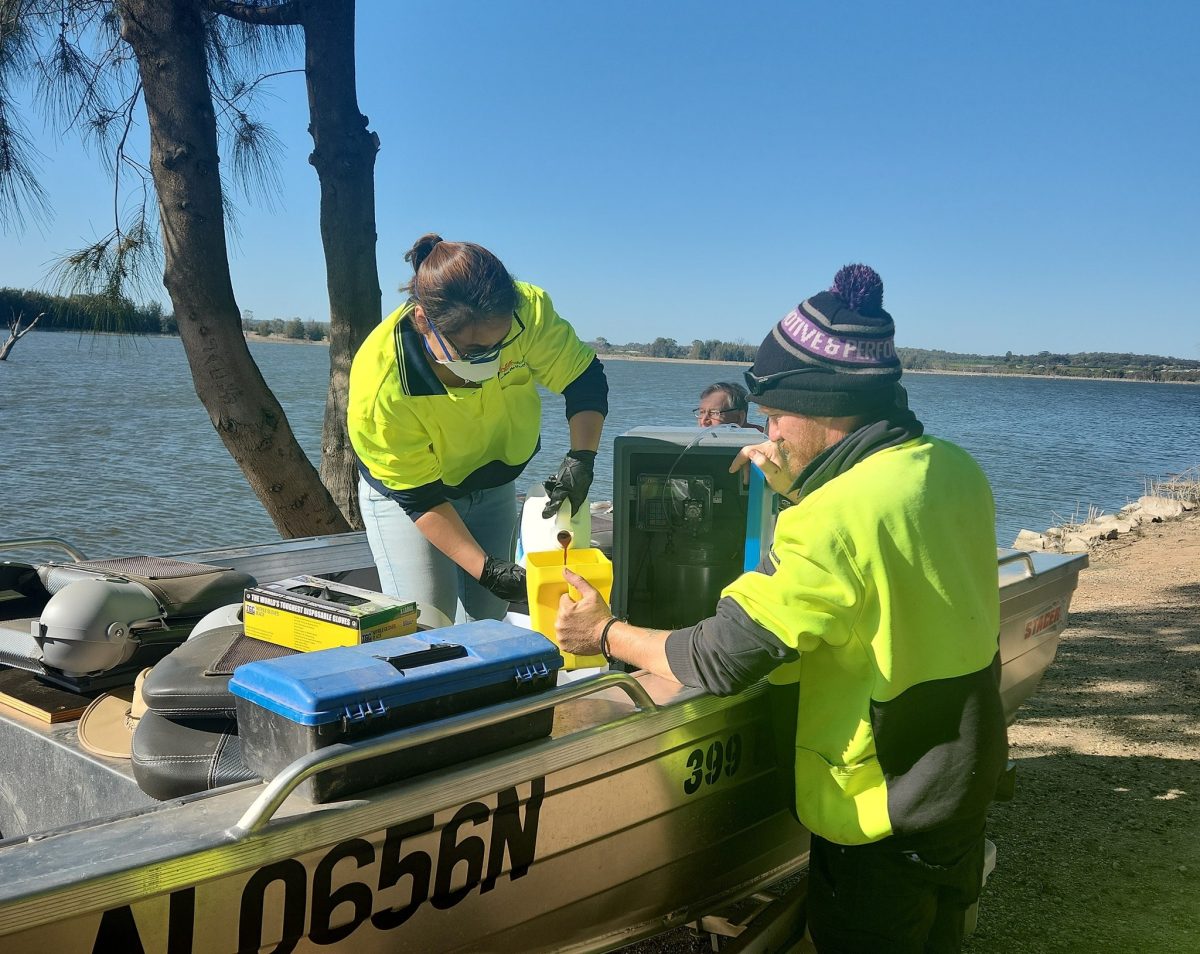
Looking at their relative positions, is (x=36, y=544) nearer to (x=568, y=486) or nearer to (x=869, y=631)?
(x=568, y=486)

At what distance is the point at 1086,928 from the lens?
2982mm

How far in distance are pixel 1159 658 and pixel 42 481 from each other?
1593 cm

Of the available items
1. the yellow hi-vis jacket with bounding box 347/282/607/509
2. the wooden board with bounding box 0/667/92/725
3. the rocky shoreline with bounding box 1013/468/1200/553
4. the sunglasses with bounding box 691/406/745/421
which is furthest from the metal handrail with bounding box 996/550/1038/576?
the rocky shoreline with bounding box 1013/468/1200/553

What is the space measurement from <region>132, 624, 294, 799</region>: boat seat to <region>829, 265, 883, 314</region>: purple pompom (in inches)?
59.2

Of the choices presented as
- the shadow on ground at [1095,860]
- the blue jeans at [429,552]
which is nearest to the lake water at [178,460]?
the blue jeans at [429,552]

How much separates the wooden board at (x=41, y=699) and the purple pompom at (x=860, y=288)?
2.09 m

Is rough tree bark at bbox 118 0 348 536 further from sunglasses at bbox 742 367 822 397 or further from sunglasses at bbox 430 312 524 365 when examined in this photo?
sunglasses at bbox 742 367 822 397

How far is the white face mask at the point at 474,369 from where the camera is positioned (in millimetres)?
2797

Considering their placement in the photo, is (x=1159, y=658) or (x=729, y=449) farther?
(x=1159, y=658)

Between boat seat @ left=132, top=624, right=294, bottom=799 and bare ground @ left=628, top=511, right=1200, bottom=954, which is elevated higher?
boat seat @ left=132, top=624, right=294, bottom=799

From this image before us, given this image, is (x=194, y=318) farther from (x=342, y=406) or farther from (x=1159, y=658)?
(x=1159, y=658)

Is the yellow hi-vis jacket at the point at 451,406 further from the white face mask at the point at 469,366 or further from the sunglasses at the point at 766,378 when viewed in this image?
the sunglasses at the point at 766,378

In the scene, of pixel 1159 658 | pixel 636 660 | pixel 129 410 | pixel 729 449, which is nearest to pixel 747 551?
pixel 729 449

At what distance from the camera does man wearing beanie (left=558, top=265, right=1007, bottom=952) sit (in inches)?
73.3
